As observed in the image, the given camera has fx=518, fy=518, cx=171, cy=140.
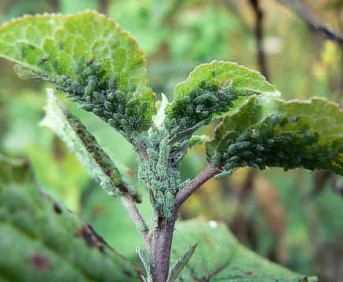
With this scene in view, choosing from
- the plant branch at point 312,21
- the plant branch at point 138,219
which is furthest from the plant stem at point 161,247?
the plant branch at point 312,21

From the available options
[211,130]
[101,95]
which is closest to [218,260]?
[101,95]

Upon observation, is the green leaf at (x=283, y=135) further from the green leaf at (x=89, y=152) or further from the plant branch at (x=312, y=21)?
the plant branch at (x=312, y=21)

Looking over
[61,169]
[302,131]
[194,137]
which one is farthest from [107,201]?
[302,131]

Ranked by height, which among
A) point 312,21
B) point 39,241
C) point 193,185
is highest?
point 312,21

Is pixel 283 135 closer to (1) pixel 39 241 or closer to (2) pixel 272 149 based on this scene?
(2) pixel 272 149

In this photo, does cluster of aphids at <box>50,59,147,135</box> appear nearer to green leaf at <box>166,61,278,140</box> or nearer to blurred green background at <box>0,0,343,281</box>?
green leaf at <box>166,61,278,140</box>

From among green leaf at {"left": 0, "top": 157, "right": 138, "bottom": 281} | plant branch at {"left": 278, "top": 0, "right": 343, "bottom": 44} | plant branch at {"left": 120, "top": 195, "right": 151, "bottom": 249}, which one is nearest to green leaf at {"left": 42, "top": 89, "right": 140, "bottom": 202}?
plant branch at {"left": 120, "top": 195, "right": 151, "bottom": 249}
